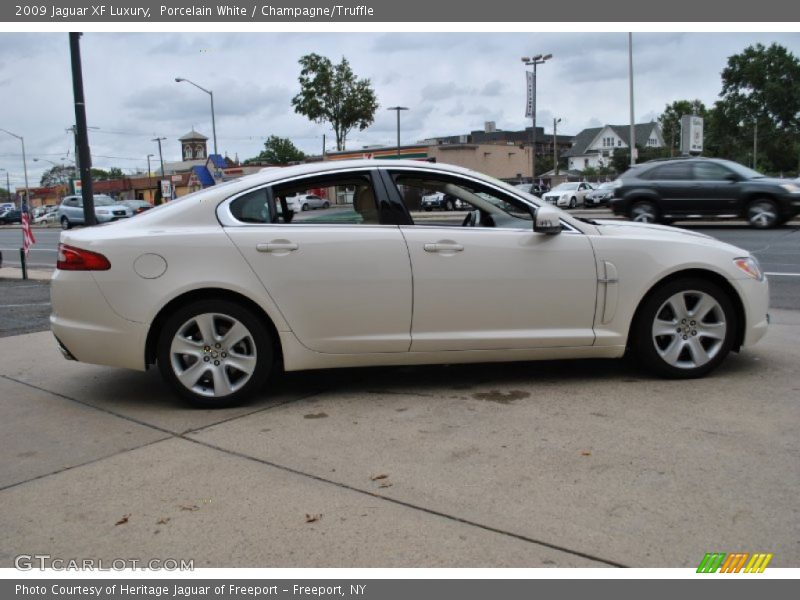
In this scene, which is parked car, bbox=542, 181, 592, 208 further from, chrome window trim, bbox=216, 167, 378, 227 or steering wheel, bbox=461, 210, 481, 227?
chrome window trim, bbox=216, 167, 378, 227

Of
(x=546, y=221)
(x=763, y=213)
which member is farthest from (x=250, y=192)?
(x=763, y=213)

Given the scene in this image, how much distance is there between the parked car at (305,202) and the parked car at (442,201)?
65 centimetres

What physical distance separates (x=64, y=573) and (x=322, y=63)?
37.9 m

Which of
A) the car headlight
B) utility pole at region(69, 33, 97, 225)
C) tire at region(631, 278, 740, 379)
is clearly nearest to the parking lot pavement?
tire at region(631, 278, 740, 379)

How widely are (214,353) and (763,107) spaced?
9131 centimetres

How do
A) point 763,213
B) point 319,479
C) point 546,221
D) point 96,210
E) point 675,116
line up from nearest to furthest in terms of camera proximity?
point 319,479, point 546,221, point 763,213, point 96,210, point 675,116

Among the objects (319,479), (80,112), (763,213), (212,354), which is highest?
(80,112)

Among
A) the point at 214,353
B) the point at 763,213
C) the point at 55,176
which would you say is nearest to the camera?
the point at 214,353

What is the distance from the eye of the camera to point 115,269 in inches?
178

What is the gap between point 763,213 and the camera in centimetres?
1695

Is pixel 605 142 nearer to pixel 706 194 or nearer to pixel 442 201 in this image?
pixel 706 194

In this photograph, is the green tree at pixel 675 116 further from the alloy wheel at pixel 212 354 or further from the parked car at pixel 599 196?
the alloy wheel at pixel 212 354

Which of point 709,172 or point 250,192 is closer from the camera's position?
point 250,192

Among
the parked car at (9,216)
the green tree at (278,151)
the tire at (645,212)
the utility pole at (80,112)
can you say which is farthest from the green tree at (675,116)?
the utility pole at (80,112)
